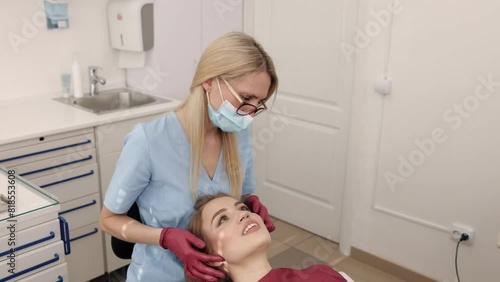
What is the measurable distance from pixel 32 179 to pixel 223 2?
1.66 m

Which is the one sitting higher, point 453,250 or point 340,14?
point 340,14

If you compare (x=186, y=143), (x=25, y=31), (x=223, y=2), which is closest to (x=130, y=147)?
(x=186, y=143)

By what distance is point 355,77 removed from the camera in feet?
9.32

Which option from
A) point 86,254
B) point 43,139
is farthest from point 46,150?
point 86,254

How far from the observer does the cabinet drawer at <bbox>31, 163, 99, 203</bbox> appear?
95.3 inches

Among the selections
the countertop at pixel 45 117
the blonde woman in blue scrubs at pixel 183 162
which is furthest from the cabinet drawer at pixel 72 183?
the blonde woman in blue scrubs at pixel 183 162

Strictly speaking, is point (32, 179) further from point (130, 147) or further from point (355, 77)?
point (355, 77)

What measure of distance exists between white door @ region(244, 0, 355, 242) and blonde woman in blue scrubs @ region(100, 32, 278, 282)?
1.43 m

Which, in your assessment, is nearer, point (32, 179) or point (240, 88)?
point (240, 88)

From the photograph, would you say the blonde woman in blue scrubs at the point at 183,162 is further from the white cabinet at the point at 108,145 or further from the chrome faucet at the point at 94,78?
the chrome faucet at the point at 94,78

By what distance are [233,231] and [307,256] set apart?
1600 mm

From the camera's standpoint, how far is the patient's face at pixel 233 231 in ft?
5.14

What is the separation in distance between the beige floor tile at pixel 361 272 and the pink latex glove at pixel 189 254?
1.57m

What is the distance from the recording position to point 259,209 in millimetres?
1762
